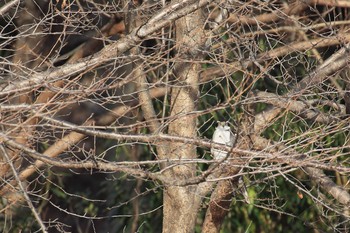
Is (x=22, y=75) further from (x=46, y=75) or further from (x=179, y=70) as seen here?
(x=179, y=70)

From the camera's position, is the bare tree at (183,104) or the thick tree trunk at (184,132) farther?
the thick tree trunk at (184,132)

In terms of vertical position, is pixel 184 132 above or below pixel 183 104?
below

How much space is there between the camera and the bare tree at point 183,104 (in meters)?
5.22

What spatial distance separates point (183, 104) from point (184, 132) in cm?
18

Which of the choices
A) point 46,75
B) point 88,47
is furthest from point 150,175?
point 88,47

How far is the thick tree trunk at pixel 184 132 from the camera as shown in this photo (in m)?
6.27

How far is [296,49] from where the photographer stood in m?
6.64

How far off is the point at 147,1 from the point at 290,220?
3186 millimetres

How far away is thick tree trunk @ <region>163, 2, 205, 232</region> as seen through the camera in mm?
6273

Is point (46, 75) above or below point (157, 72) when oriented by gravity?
above

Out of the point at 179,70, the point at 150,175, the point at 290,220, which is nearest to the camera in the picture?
the point at 150,175

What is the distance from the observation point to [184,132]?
21.2ft

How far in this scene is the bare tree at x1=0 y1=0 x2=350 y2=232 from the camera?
5.22 m

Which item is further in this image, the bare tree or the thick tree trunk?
the thick tree trunk
